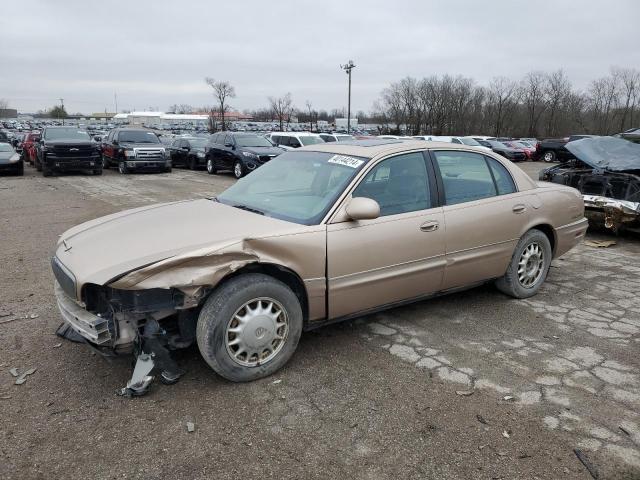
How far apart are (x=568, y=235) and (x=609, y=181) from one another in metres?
3.27

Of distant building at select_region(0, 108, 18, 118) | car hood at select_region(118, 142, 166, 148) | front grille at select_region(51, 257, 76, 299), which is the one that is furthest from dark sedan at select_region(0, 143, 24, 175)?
distant building at select_region(0, 108, 18, 118)

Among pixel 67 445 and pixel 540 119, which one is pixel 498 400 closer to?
pixel 67 445

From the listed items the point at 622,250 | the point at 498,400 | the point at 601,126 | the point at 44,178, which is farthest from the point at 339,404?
the point at 601,126

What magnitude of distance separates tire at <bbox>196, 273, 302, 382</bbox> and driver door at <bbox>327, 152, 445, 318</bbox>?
0.37m

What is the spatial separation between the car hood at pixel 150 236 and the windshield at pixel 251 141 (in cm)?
1395

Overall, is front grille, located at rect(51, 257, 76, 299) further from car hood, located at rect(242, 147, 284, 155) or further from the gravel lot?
car hood, located at rect(242, 147, 284, 155)

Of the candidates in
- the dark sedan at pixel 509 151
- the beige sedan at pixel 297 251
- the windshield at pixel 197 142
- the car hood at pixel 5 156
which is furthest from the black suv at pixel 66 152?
the dark sedan at pixel 509 151

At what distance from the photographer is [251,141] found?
703 inches

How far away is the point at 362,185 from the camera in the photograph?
3760mm

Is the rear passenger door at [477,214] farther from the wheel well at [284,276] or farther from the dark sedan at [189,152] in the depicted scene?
the dark sedan at [189,152]

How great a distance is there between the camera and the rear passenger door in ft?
13.8

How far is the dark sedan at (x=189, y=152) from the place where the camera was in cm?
2094

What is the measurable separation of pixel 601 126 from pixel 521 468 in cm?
6657

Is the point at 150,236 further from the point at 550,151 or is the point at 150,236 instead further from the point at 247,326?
the point at 550,151
